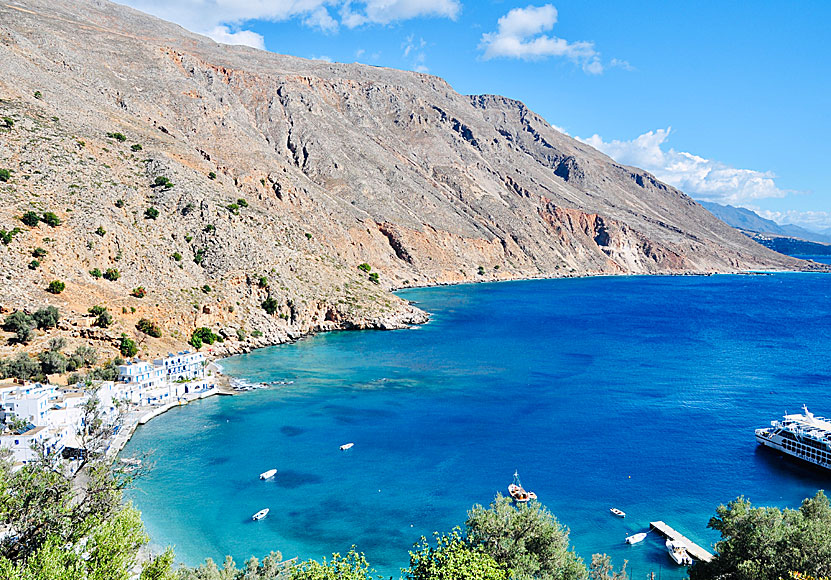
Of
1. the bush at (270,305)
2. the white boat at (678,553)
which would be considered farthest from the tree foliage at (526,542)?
the bush at (270,305)

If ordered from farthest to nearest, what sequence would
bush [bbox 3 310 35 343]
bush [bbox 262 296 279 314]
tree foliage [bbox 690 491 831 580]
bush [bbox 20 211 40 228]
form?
bush [bbox 262 296 279 314] → bush [bbox 20 211 40 228] → bush [bbox 3 310 35 343] → tree foliage [bbox 690 491 831 580]

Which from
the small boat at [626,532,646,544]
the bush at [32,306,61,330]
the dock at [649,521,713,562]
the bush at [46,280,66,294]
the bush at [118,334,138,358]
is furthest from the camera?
the bush at [46,280,66,294]

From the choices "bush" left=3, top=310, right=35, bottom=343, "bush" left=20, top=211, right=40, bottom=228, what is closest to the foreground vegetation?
"bush" left=3, top=310, right=35, bottom=343

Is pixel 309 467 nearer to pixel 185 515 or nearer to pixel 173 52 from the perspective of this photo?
pixel 185 515

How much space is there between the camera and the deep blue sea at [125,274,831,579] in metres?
39.1

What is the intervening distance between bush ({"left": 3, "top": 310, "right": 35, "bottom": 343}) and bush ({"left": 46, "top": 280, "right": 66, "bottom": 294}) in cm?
694

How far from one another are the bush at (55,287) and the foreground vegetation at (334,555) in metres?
47.4

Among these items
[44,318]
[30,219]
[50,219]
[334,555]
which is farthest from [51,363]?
[334,555]

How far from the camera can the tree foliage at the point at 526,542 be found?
27734 mm

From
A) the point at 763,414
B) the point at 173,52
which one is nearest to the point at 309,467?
the point at 763,414

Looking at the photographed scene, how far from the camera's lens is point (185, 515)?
1572 inches

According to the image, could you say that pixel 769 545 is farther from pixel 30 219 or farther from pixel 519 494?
pixel 30 219

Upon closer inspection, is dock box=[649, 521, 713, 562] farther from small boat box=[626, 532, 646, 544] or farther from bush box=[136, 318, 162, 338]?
bush box=[136, 318, 162, 338]

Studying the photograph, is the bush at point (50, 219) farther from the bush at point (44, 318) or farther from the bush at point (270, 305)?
the bush at point (270, 305)
